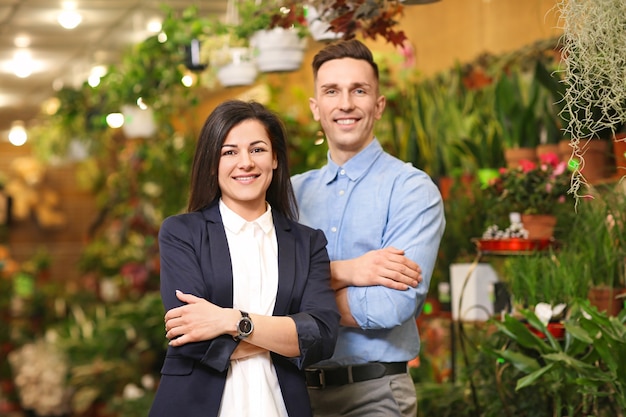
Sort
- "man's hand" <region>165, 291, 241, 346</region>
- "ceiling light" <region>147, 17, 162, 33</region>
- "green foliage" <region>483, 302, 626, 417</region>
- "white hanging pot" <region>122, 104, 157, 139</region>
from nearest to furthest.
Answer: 1. "man's hand" <region>165, 291, 241, 346</region>
2. "green foliage" <region>483, 302, 626, 417</region>
3. "white hanging pot" <region>122, 104, 157, 139</region>
4. "ceiling light" <region>147, 17, 162, 33</region>

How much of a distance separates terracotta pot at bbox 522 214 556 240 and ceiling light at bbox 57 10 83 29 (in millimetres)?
5211

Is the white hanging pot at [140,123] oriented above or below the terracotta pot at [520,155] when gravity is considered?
above

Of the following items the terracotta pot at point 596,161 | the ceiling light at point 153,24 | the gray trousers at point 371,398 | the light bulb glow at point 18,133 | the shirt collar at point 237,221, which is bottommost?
the gray trousers at point 371,398

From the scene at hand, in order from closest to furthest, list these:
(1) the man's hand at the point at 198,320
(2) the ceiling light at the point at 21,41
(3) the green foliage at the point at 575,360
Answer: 1. (1) the man's hand at the point at 198,320
2. (3) the green foliage at the point at 575,360
3. (2) the ceiling light at the point at 21,41

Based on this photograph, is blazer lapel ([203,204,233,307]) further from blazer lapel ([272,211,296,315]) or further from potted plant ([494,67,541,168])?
potted plant ([494,67,541,168])

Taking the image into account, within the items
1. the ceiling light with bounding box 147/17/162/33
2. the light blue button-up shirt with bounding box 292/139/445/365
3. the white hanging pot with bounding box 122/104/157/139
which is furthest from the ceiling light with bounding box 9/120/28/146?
the light blue button-up shirt with bounding box 292/139/445/365

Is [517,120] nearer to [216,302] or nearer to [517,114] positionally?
[517,114]

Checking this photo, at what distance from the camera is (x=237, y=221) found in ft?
7.08

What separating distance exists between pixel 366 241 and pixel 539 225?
1.35 metres

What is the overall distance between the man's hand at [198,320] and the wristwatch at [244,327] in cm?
1

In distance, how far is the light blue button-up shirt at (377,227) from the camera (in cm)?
232

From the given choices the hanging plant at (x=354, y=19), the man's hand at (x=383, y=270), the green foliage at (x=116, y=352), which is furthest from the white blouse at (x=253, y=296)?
the green foliage at (x=116, y=352)

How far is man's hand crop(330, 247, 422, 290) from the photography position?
7.51ft

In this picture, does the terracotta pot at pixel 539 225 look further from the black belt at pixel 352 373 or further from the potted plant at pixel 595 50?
the potted plant at pixel 595 50
